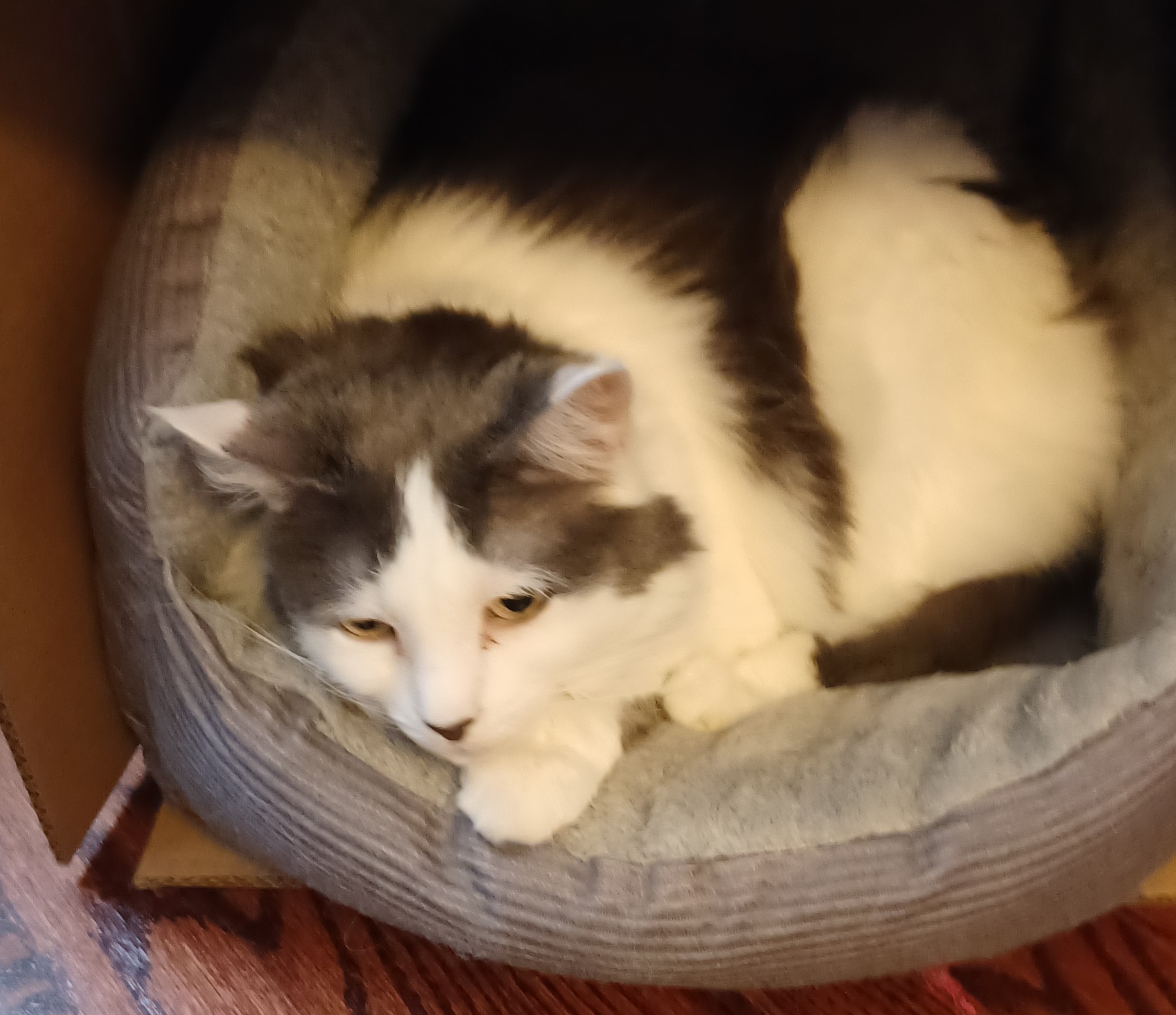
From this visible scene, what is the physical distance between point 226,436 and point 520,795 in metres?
0.42

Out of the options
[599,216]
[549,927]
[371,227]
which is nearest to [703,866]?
[549,927]

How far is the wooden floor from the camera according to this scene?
1235mm

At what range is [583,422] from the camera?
84 centimetres

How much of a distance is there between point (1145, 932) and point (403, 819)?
3.06 ft

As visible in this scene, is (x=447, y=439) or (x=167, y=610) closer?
(x=447, y=439)

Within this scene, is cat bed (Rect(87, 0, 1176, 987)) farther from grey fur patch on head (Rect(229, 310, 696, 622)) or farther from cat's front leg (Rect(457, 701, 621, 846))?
grey fur patch on head (Rect(229, 310, 696, 622))

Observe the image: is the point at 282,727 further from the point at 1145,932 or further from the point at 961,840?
the point at 1145,932

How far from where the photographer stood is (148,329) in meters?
1.13

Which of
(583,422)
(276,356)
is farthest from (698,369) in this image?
(276,356)

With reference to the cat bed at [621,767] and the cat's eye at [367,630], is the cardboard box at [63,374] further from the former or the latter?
the cat's eye at [367,630]

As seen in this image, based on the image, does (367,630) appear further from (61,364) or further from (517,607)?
(61,364)

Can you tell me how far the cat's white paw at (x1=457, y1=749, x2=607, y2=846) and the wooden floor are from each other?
1.26ft

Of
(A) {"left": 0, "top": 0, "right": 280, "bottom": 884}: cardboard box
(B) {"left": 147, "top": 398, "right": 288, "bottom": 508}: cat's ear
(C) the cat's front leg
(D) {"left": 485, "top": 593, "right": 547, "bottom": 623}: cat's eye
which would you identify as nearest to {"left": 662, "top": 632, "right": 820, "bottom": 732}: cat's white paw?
(C) the cat's front leg

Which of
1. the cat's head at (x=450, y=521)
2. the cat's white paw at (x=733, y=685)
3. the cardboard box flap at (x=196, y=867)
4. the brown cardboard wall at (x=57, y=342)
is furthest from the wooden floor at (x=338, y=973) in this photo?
the cat's head at (x=450, y=521)
